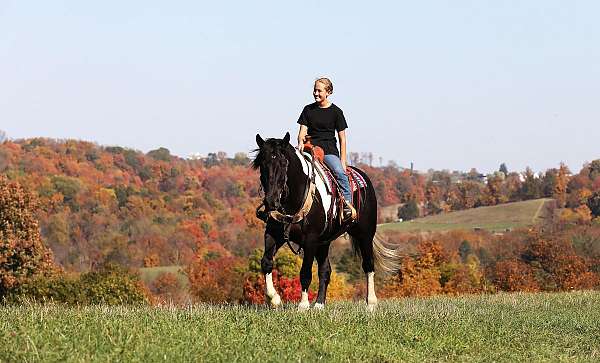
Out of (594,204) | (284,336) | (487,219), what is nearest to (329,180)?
(284,336)

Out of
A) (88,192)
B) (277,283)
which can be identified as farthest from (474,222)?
(277,283)

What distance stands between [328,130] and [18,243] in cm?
4850

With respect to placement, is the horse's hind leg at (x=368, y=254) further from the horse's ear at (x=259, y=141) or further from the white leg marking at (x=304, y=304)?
the horse's ear at (x=259, y=141)

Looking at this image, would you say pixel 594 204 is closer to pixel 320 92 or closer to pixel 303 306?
pixel 320 92

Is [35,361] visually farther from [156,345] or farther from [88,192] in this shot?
[88,192]

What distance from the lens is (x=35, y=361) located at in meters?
7.50

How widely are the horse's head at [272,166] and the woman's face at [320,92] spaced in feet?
5.74

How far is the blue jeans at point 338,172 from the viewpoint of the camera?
1318 cm

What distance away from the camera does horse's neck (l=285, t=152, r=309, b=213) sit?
11.7 m

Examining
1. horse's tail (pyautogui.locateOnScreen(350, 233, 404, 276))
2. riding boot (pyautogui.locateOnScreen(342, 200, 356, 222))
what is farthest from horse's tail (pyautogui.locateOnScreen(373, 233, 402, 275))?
riding boot (pyautogui.locateOnScreen(342, 200, 356, 222))

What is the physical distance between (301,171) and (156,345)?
4192 mm

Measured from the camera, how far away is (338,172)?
13.2m

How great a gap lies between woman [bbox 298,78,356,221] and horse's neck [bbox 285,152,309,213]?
1.21m

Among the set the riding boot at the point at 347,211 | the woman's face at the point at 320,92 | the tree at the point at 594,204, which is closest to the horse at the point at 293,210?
the riding boot at the point at 347,211
